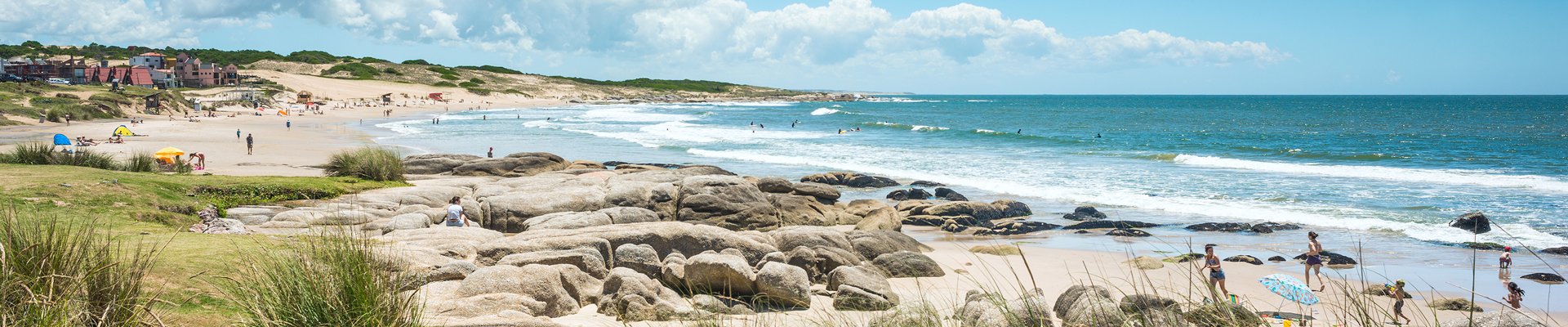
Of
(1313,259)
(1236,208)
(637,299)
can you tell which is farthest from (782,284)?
(1236,208)

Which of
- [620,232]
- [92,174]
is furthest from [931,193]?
[92,174]

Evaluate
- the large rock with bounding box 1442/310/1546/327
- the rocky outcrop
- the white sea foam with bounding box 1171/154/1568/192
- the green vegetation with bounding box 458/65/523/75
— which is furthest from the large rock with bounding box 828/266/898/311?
the green vegetation with bounding box 458/65/523/75

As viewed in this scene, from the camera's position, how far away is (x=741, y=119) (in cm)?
7362

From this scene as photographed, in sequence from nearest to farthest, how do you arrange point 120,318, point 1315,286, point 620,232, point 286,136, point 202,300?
point 120,318 → point 202,300 → point 620,232 → point 1315,286 → point 286,136

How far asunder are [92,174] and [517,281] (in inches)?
354

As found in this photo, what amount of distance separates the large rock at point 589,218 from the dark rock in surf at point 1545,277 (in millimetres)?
13404

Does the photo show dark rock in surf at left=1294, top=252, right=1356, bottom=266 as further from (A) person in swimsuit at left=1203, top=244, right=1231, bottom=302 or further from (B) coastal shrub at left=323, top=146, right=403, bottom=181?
(B) coastal shrub at left=323, top=146, right=403, bottom=181

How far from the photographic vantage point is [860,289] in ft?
28.4

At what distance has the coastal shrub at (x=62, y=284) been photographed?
378 cm

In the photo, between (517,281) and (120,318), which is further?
(517,281)

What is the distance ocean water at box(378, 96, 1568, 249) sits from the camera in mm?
18156

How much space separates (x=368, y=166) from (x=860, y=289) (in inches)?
493

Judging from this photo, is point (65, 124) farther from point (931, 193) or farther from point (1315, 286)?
point (1315, 286)

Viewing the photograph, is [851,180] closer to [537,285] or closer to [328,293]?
[537,285]
